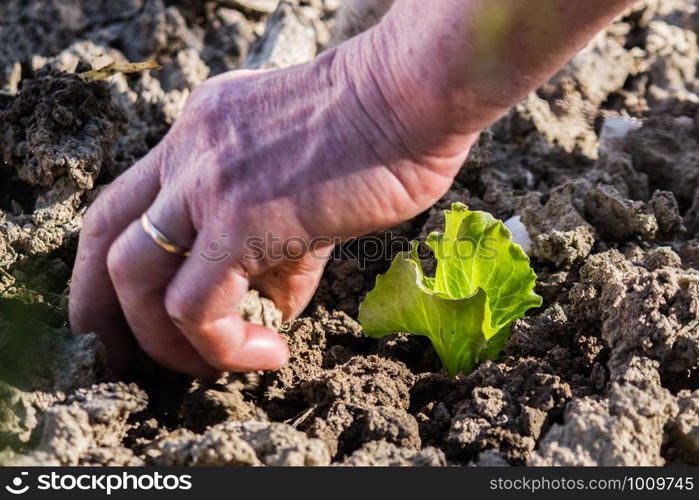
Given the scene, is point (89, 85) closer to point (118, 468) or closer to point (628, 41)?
point (118, 468)

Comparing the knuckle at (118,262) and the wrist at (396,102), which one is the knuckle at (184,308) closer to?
the knuckle at (118,262)

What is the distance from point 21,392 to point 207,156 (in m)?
0.75

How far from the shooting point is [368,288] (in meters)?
2.76

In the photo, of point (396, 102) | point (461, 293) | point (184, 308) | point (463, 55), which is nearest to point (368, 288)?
point (461, 293)

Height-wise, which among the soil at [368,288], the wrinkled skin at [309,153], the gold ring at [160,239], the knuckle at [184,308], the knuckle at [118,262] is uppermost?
the wrinkled skin at [309,153]

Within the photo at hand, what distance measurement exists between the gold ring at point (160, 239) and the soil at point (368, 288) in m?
0.27

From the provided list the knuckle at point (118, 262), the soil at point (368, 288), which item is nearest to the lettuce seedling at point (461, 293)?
the soil at point (368, 288)

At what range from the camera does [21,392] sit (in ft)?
6.47

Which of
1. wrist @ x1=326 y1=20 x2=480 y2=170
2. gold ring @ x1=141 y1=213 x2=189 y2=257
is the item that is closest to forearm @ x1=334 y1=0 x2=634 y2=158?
wrist @ x1=326 y1=20 x2=480 y2=170

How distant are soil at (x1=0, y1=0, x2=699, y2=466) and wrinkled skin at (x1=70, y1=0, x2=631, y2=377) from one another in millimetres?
274

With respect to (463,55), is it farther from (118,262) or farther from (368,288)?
(368,288)

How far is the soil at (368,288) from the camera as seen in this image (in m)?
1.86

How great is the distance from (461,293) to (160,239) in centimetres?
100

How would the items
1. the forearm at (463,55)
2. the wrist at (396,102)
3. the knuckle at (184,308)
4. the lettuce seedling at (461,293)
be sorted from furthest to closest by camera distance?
the lettuce seedling at (461,293) < the knuckle at (184,308) < the wrist at (396,102) < the forearm at (463,55)
